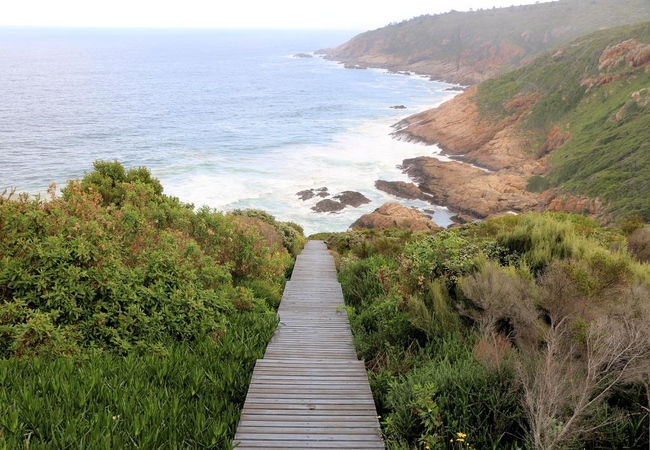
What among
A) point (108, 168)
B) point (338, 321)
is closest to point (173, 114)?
point (108, 168)

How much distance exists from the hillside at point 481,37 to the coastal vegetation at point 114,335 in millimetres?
102976

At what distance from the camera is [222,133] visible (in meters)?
62.9

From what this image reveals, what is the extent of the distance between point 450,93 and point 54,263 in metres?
103

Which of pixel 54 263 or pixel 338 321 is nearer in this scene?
pixel 54 263

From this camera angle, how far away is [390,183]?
42656mm

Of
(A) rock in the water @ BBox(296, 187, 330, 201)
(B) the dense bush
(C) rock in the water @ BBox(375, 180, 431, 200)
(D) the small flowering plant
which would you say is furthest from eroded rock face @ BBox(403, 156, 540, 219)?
(D) the small flowering plant

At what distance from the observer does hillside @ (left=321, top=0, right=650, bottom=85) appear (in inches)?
4424

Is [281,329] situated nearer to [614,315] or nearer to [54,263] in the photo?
[54,263]

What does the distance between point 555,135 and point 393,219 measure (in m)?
25.0

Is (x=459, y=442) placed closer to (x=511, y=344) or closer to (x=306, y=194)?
(x=511, y=344)

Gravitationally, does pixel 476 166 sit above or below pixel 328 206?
above

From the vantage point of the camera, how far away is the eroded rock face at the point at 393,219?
1236 inches

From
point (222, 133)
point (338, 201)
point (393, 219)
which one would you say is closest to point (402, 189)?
point (338, 201)

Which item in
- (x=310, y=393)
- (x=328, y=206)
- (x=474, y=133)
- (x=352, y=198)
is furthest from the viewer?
(x=474, y=133)
